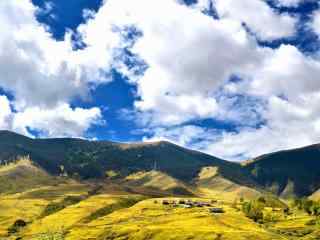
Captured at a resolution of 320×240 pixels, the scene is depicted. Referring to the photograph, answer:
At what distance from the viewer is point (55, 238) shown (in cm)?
13575
